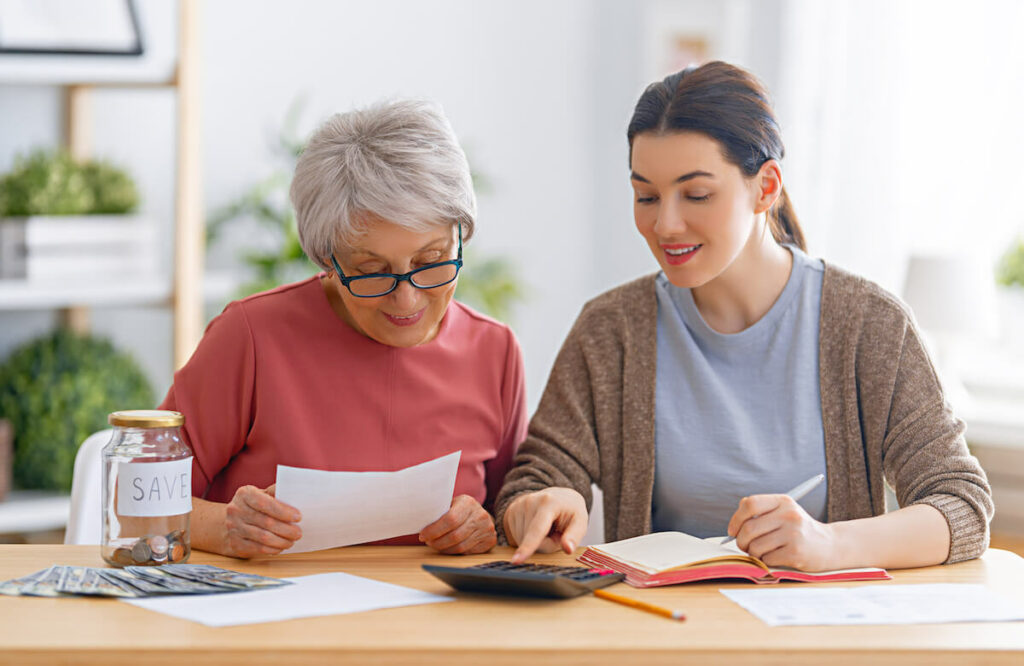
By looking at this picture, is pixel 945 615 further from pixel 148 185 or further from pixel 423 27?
pixel 423 27

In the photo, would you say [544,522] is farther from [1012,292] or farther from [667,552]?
[1012,292]

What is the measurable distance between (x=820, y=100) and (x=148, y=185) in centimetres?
213

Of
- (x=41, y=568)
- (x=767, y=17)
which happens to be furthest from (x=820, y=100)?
(x=41, y=568)

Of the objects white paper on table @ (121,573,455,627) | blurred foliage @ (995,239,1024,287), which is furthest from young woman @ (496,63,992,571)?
blurred foliage @ (995,239,1024,287)

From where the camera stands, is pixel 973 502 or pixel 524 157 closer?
pixel 973 502

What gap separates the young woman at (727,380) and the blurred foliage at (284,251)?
1.51 m

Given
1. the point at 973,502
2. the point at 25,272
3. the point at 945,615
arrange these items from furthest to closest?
the point at 25,272 < the point at 973,502 < the point at 945,615

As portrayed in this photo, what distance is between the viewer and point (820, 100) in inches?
138

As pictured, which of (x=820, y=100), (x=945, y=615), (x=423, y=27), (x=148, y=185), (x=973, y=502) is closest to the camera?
(x=945, y=615)

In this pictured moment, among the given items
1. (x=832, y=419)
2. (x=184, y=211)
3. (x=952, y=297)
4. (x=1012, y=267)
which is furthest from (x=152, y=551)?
(x=1012, y=267)

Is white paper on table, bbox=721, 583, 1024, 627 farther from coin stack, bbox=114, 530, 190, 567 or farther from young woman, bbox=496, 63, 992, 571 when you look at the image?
coin stack, bbox=114, 530, 190, 567

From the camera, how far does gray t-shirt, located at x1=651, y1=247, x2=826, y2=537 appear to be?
168 cm

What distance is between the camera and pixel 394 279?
153 cm

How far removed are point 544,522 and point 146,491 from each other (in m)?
0.50
